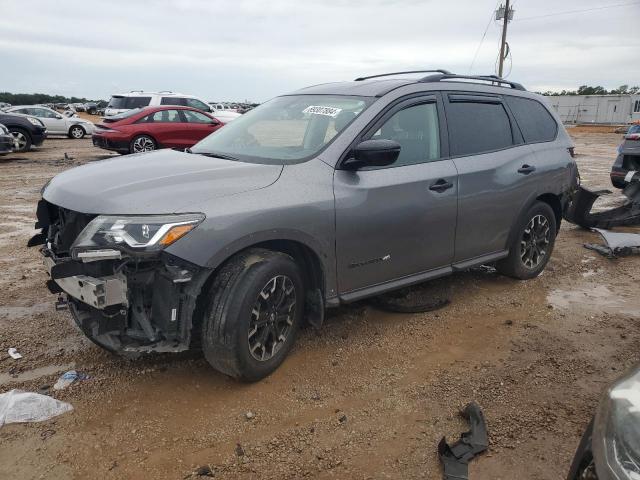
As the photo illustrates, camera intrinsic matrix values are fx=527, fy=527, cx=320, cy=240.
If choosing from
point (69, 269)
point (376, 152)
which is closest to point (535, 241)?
point (376, 152)

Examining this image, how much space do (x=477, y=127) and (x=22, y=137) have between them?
16.3m

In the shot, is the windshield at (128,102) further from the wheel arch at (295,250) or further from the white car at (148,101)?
the wheel arch at (295,250)

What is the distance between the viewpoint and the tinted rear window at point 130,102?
18.1 meters

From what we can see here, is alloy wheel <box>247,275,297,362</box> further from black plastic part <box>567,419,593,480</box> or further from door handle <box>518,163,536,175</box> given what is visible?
door handle <box>518,163,536,175</box>

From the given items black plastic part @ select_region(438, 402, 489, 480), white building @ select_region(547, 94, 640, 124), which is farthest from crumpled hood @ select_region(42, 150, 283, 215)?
white building @ select_region(547, 94, 640, 124)

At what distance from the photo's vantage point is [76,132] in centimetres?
2288

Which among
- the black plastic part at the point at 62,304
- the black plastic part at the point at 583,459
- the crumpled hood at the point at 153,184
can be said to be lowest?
the black plastic part at the point at 62,304

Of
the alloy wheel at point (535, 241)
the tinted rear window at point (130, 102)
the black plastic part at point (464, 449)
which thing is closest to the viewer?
the black plastic part at point (464, 449)

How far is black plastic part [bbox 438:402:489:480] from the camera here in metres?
2.59

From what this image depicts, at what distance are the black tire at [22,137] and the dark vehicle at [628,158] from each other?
1636 centimetres

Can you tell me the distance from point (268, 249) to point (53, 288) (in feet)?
4.63

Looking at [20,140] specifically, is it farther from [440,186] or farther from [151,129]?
[440,186]

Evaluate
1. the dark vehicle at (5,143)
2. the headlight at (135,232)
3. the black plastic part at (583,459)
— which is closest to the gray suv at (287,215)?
the headlight at (135,232)

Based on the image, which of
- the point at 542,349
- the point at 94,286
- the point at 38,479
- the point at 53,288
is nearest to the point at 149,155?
the point at 53,288
